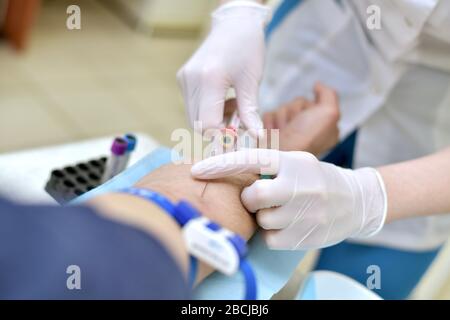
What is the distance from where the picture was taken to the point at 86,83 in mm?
3154

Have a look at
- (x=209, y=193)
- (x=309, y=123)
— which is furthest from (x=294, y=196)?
(x=309, y=123)

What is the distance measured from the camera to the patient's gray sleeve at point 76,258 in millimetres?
458

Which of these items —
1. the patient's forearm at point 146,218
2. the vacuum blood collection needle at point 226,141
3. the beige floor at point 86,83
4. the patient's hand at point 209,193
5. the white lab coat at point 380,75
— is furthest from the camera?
the beige floor at point 86,83

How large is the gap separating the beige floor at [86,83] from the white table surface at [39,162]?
1.31 meters

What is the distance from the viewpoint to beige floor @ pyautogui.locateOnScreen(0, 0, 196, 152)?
9.05ft

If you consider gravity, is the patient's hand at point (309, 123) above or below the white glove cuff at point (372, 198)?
above

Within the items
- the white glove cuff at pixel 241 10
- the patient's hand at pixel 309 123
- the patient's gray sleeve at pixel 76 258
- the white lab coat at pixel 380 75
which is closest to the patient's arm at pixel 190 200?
the patient's gray sleeve at pixel 76 258

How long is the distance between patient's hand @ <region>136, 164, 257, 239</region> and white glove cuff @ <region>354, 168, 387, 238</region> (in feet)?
0.69

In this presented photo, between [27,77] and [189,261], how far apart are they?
268cm

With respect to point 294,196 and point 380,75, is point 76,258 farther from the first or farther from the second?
point 380,75

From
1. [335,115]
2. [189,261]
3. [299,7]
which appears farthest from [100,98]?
[189,261]

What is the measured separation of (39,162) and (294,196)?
661mm

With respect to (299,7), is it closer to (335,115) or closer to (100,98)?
(335,115)

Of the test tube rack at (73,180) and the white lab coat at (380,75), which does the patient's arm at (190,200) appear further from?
the white lab coat at (380,75)
